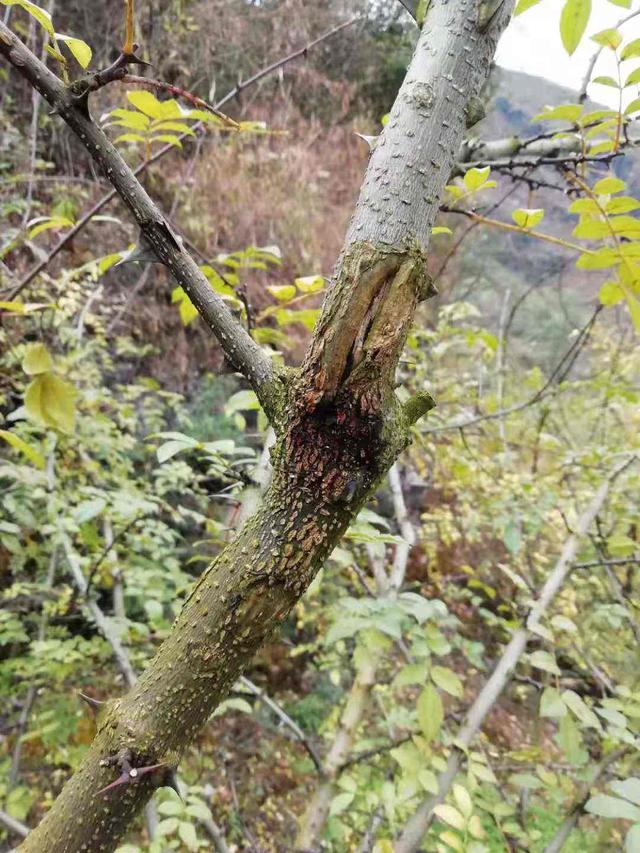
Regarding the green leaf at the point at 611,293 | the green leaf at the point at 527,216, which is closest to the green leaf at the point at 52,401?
the green leaf at the point at 527,216

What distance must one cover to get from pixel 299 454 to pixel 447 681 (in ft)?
2.32

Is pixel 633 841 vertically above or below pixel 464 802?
above

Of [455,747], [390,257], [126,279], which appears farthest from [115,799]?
[126,279]

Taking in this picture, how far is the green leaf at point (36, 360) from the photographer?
56 centimetres

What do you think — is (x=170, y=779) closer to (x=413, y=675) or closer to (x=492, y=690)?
(x=413, y=675)

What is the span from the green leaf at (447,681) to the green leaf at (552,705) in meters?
0.13

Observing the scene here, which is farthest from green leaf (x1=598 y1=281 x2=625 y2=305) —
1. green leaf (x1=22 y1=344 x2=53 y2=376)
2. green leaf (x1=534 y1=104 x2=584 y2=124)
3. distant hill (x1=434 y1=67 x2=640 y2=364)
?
distant hill (x1=434 y1=67 x2=640 y2=364)

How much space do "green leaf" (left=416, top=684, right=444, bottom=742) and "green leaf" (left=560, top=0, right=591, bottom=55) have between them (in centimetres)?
92

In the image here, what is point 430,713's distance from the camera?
882 mm

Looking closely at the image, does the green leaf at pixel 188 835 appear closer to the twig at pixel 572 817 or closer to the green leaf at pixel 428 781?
the green leaf at pixel 428 781

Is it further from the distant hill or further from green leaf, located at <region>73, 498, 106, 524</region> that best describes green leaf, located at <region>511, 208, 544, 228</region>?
the distant hill

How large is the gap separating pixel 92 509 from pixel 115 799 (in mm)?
873

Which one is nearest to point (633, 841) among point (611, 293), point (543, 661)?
→ point (543, 661)

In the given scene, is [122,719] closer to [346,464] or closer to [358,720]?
[346,464]
